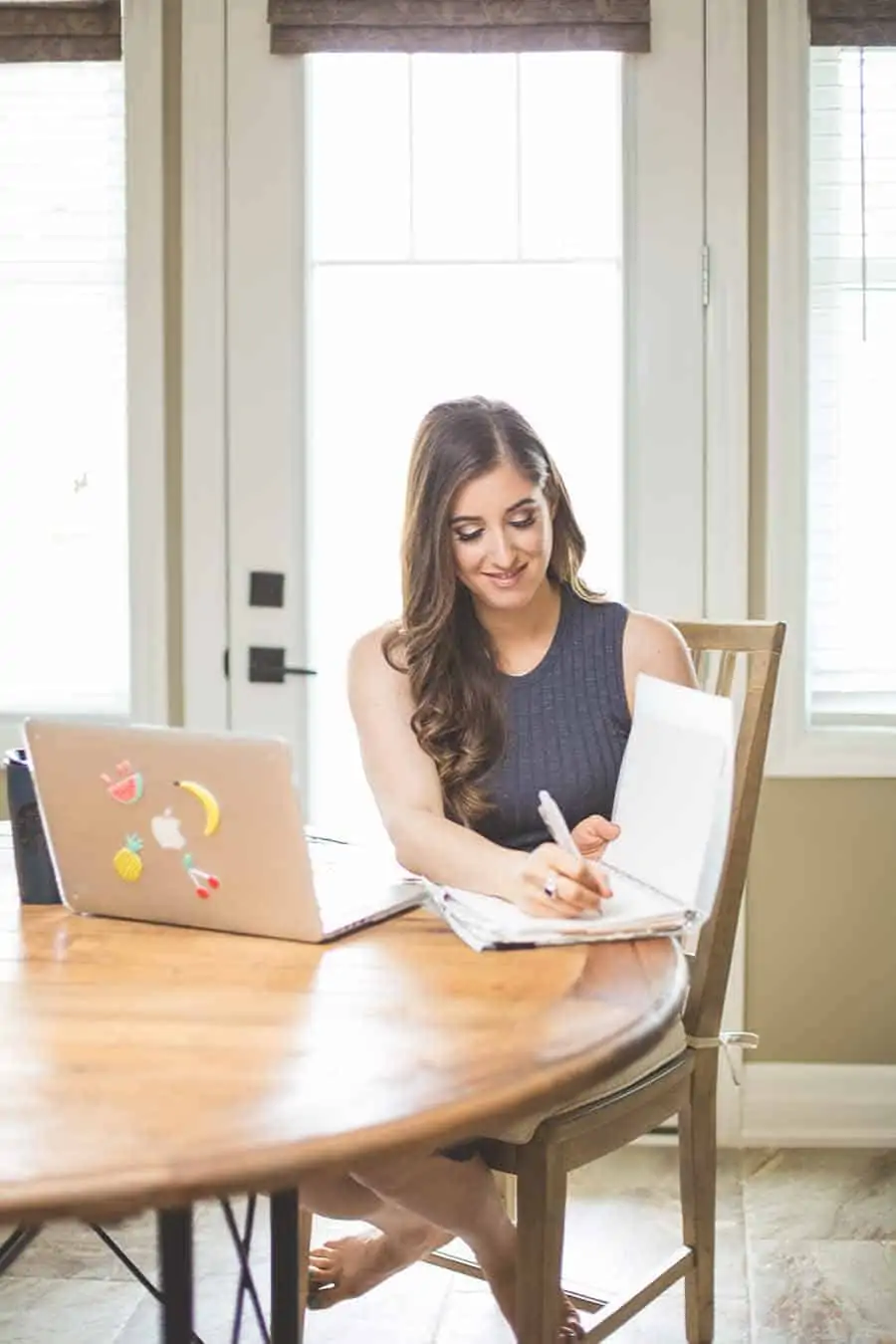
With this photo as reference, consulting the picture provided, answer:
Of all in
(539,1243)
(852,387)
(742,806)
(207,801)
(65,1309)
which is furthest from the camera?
(852,387)

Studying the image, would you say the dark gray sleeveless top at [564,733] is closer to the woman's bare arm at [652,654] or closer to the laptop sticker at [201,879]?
the woman's bare arm at [652,654]

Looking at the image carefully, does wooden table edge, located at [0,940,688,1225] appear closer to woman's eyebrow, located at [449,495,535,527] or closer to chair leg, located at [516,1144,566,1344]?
chair leg, located at [516,1144,566,1344]

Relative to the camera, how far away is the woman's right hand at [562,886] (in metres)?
1.66

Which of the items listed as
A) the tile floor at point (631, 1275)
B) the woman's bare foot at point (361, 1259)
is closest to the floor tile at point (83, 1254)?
the tile floor at point (631, 1275)

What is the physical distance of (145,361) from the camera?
320cm

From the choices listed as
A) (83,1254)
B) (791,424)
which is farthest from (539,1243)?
(791,424)

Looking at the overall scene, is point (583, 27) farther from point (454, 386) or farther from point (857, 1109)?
point (857, 1109)

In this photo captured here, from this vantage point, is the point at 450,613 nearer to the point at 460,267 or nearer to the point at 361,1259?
the point at 361,1259

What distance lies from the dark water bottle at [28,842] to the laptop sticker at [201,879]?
0.78 feet

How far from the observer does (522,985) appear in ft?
4.82

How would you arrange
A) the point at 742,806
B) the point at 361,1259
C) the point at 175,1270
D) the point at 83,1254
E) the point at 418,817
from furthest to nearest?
the point at 83,1254
the point at 742,806
the point at 361,1259
the point at 418,817
the point at 175,1270

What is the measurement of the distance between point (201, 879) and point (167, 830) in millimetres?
57

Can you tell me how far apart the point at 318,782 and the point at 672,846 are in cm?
154

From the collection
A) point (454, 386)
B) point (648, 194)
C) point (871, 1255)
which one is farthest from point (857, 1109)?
point (648, 194)
